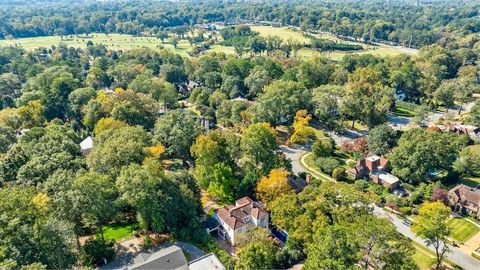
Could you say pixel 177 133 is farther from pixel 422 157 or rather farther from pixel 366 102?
pixel 366 102

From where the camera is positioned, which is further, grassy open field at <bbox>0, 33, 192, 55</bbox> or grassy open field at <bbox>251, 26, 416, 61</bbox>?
grassy open field at <bbox>0, 33, 192, 55</bbox>

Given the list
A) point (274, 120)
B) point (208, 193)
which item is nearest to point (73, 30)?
point (274, 120)

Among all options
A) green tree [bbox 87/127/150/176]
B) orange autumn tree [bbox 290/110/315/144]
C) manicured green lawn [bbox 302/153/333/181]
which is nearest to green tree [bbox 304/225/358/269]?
manicured green lawn [bbox 302/153/333/181]

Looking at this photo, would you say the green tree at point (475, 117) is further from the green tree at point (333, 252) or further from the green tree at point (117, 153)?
the green tree at point (117, 153)

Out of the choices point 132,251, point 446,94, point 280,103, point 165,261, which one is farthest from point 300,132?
point 446,94

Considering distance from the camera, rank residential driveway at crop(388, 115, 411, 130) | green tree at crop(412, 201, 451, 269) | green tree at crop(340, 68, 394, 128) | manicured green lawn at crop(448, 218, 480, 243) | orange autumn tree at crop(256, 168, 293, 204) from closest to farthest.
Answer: green tree at crop(412, 201, 451, 269), manicured green lawn at crop(448, 218, 480, 243), orange autumn tree at crop(256, 168, 293, 204), green tree at crop(340, 68, 394, 128), residential driveway at crop(388, 115, 411, 130)

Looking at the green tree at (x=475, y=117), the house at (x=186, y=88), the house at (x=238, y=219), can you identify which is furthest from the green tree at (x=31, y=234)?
the green tree at (x=475, y=117)

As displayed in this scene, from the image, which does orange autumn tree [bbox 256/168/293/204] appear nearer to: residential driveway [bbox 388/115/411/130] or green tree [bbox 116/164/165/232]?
green tree [bbox 116/164/165/232]
